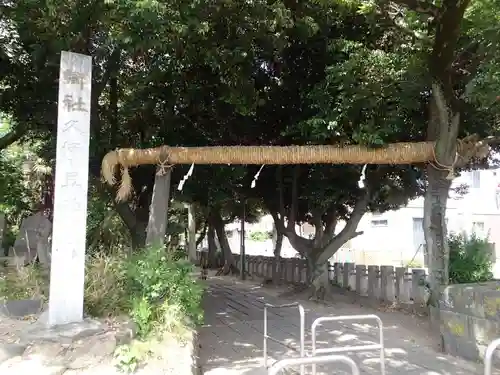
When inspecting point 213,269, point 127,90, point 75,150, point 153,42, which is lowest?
point 213,269

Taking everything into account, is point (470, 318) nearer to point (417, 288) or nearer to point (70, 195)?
point (417, 288)

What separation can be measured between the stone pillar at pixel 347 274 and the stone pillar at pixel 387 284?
155 centimetres

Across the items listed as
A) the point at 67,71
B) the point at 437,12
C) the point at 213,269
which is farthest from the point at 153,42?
the point at 213,269

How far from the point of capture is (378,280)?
41.5 ft

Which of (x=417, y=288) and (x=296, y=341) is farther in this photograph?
(x=417, y=288)

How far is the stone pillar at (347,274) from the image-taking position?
552 inches

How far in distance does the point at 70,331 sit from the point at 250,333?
414cm

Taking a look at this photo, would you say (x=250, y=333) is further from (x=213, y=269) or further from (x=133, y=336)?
(x=213, y=269)

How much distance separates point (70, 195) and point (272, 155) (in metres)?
3.28

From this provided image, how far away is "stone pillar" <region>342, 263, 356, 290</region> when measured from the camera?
14.0 meters

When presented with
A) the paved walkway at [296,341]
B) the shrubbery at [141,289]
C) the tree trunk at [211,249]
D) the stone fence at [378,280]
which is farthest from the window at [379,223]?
the shrubbery at [141,289]

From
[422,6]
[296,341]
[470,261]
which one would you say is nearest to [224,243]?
[470,261]

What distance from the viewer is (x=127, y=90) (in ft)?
38.9

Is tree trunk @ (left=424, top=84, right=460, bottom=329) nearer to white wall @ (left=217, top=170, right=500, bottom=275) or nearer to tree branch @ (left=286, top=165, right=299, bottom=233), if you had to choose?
tree branch @ (left=286, top=165, right=299, bottom=233)
